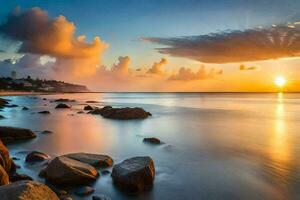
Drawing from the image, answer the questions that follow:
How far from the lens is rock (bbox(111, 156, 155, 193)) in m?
9.34

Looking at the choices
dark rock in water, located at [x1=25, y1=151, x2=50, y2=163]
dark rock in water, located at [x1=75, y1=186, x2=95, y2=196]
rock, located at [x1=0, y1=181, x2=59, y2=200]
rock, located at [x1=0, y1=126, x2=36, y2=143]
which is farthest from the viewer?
rock, located at [x1=0, y1=126, x2=36, y2=143]

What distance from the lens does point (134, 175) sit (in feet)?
30.7

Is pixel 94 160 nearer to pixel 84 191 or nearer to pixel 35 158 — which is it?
pixel 84 191

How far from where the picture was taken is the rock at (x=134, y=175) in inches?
368

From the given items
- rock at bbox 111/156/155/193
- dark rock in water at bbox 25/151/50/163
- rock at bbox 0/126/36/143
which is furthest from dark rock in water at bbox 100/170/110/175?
rock at bbox 0/126/36/143

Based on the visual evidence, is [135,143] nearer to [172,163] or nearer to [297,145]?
[172,163]

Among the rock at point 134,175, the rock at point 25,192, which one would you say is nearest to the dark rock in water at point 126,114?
the rock at point 134,175

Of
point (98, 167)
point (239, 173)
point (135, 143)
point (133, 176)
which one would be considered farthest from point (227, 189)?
point (135, 143)

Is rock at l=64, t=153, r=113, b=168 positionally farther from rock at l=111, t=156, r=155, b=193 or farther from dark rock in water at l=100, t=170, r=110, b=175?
rock at l=111, t=156, r=155, b=193

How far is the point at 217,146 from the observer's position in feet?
59.0

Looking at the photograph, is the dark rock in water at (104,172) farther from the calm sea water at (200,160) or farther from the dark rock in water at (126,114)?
the dark rock in water at (126,114)

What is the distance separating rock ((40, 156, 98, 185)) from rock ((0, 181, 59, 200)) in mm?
3158

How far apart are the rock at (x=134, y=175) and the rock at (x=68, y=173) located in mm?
879

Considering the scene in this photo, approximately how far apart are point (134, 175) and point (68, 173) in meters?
2.21
